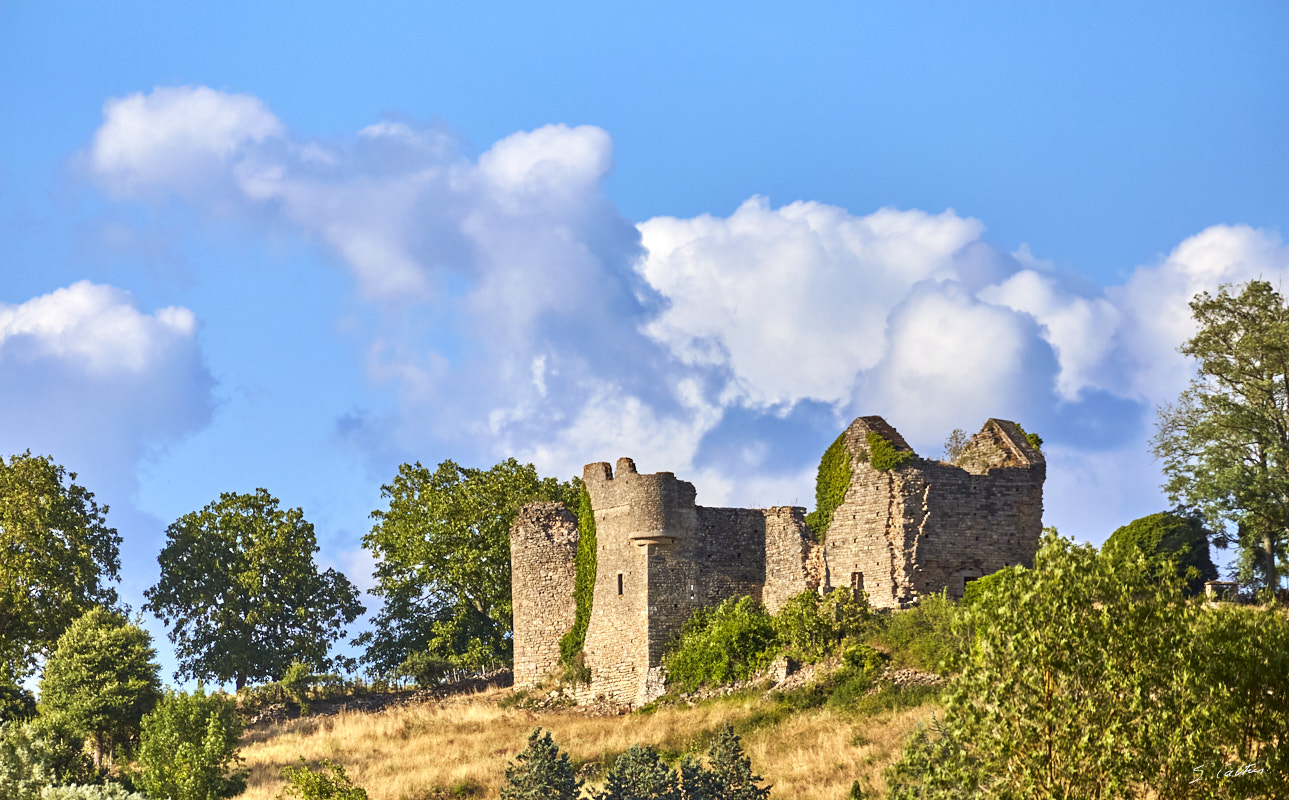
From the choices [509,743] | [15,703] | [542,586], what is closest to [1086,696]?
[509,743]

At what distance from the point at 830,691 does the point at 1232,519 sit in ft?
44.3

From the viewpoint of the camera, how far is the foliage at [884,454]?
A: 3459 centimetres

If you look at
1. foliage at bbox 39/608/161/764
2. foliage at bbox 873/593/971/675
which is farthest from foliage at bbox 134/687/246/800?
foliage at bbox 873/593/971/675

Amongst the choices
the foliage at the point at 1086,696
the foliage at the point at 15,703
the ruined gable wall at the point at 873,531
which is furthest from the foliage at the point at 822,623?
the foliage at the point at 15,703

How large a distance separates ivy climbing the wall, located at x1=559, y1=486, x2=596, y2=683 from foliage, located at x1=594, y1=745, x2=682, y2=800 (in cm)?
1598

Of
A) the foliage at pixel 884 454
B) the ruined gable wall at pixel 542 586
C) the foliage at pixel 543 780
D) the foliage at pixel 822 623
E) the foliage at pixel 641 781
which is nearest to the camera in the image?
the foliage at pixel 641 781

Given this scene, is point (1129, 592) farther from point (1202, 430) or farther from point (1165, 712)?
point (1202, 430)

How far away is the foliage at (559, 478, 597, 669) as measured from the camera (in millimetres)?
39062

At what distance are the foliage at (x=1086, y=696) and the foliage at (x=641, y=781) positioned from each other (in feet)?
19.4

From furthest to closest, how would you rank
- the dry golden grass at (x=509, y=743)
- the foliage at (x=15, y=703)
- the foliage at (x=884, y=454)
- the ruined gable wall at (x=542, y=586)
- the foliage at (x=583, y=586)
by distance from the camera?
the ruined gable wall at (x=542, y=586) → the foliage at (x=15, y=703) → the foliage at (x=583, y=586) → the foliage at (x=884, y=454) → the dry golden grass at (x=509, y=743)

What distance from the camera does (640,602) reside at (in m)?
37.2

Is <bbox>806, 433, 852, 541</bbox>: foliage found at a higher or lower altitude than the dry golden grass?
higher

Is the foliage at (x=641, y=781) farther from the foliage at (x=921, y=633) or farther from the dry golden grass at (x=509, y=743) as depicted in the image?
the foliage at (x=921, y=633)

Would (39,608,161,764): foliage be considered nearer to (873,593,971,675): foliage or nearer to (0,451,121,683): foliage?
(0,451,121,683): foliage
